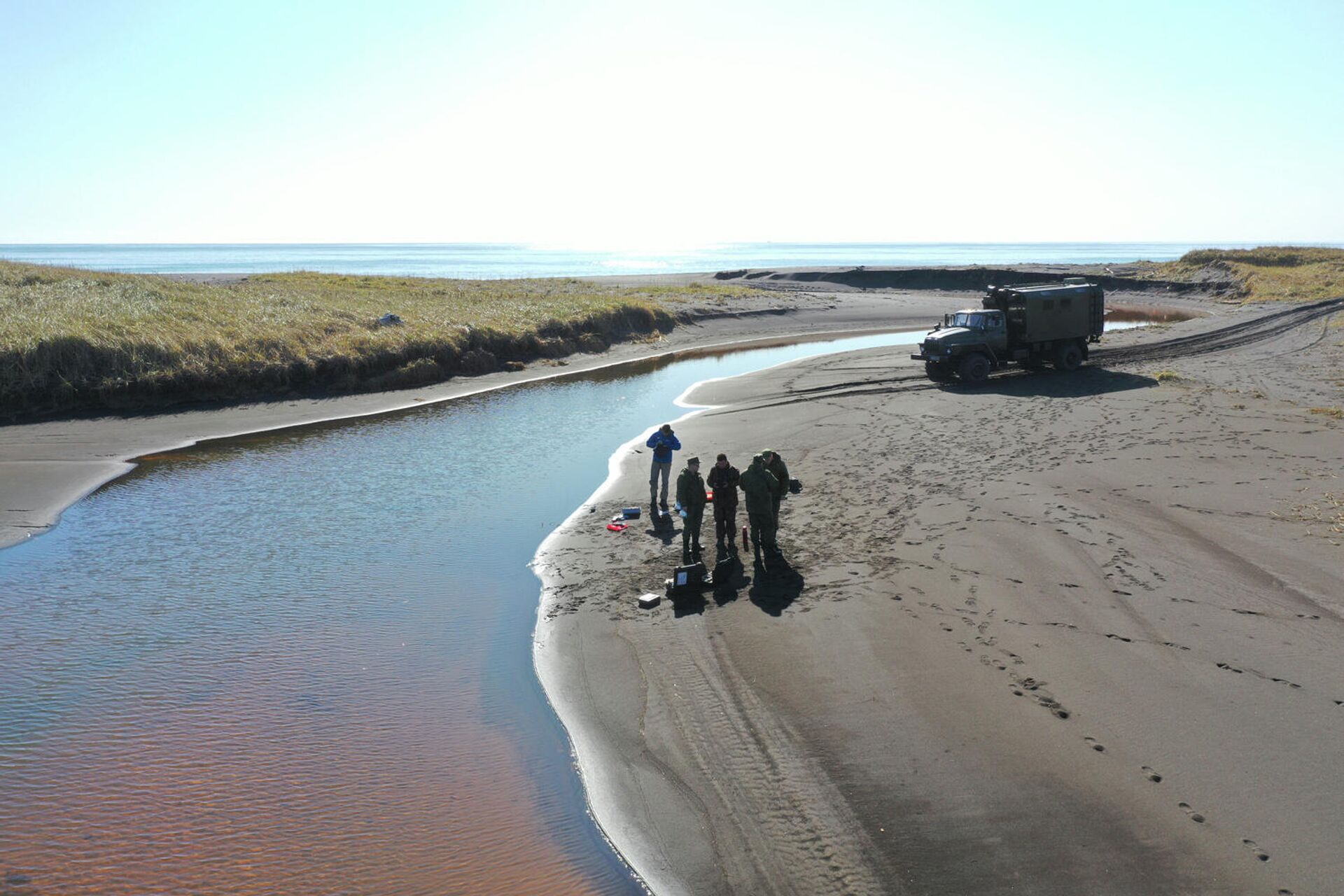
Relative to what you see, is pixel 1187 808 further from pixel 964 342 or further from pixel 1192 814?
pixel 964 342

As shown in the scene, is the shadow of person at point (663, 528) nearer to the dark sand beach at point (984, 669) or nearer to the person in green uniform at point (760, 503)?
the dark sand beach at point (984, 669)

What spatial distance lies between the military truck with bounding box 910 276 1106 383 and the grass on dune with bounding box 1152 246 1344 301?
2770cm

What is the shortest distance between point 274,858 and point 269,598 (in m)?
5.76

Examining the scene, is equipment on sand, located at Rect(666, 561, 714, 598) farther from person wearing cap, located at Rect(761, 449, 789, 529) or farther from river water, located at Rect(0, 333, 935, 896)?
river water, located at Rect(0, 333, 935, 896)

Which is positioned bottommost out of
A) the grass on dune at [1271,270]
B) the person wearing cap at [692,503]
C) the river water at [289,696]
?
the river water at [289,696]

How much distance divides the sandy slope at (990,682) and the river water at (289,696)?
74 cm

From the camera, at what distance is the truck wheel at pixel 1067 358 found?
2800 cm

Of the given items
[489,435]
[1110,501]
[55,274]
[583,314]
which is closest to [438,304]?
[583,314]

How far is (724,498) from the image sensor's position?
12.1 metres

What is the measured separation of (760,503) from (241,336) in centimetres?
2296

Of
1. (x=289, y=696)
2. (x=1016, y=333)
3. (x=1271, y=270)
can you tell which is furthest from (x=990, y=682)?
(x=1271, y=270)

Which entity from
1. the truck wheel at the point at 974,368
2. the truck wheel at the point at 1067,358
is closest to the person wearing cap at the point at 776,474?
the truck wheel at the point at 974,368

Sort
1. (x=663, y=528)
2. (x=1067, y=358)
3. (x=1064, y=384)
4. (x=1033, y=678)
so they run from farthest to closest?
(x=1067, y=358) → (x=1064, y=384) → (x=663, y=528) → (x=1033, y=678)

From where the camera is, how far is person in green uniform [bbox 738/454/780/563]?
11.4 meters
